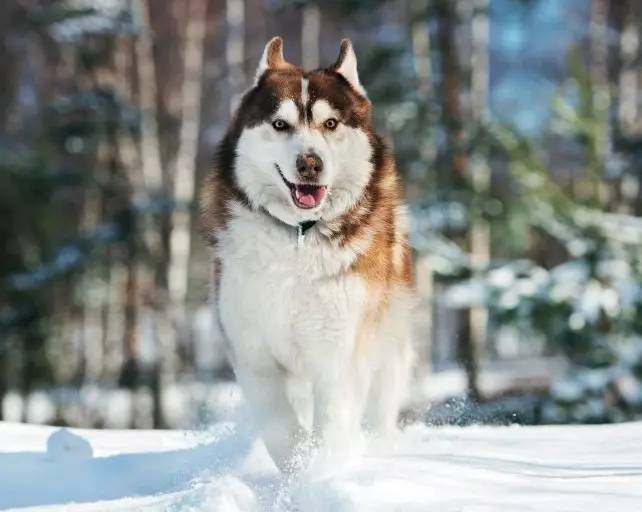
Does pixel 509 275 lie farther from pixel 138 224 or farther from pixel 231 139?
pixel 138 224

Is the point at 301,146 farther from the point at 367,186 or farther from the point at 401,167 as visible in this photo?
the point at 401,167

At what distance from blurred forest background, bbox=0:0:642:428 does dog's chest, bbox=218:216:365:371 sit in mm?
4434

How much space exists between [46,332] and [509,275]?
23.8 ft

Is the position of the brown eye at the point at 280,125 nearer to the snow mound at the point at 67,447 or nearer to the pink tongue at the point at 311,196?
the pink tongue at the point at 311,196

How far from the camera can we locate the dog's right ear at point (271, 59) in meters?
4.30

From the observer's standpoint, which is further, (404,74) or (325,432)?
(404,74)

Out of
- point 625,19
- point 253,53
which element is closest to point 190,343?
point 253,53

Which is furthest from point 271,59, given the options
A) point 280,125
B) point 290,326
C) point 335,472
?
point 335,472

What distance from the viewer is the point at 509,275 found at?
28.3ft

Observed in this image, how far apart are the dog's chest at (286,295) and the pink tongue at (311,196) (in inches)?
7.8

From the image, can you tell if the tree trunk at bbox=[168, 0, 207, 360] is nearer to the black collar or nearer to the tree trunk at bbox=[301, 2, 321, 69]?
the tree trunk at bbox=[301, 2, 321, 69]

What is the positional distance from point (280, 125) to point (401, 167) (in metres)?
8.18

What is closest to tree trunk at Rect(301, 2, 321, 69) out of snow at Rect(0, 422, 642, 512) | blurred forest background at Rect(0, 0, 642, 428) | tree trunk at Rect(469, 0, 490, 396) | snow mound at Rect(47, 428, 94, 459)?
blurred forest background at Rect(0, 0, 642, 428)

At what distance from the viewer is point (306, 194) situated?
3.86 m
